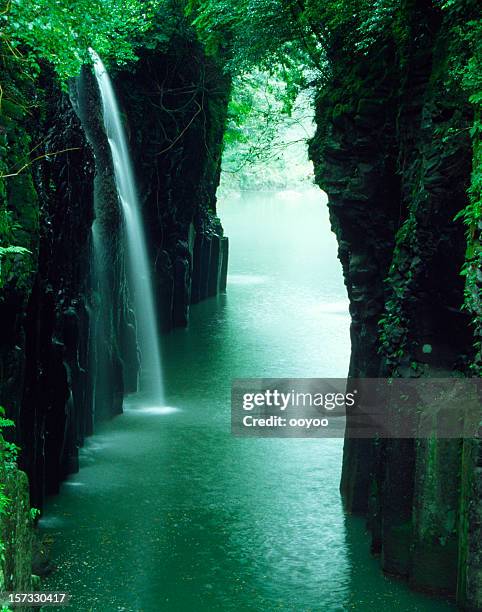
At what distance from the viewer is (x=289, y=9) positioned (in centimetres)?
1416

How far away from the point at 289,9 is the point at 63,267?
493 cm

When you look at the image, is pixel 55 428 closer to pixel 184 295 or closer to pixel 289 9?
pixel 289 9

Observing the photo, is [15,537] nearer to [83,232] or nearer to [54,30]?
[54,30]

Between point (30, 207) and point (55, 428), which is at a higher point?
point (30, 207)

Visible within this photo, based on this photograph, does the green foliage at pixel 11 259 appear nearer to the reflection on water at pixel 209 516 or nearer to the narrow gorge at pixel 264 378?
the narrow gorge at pixel 264 378

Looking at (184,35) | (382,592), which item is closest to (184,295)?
(184,35)

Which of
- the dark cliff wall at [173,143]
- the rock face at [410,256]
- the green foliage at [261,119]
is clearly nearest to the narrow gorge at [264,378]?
the rock face at [410,256]

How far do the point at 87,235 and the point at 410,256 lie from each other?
6076 millimetres

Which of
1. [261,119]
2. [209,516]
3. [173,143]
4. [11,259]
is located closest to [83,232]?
[209,516]

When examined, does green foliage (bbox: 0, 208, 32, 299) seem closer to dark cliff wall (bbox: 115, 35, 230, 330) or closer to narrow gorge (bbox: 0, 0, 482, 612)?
narrow gorge (bbox: 0, 0, 482, 612)

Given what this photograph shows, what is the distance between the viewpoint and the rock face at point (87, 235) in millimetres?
10609

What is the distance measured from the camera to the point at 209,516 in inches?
506

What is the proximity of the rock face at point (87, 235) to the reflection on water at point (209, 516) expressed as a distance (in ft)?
2.52

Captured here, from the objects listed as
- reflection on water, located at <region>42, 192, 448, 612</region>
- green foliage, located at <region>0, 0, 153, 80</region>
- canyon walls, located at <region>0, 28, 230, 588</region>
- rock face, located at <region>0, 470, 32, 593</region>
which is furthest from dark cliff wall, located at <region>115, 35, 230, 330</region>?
rock face, located at <region>0, 470, 32, 593</region>
